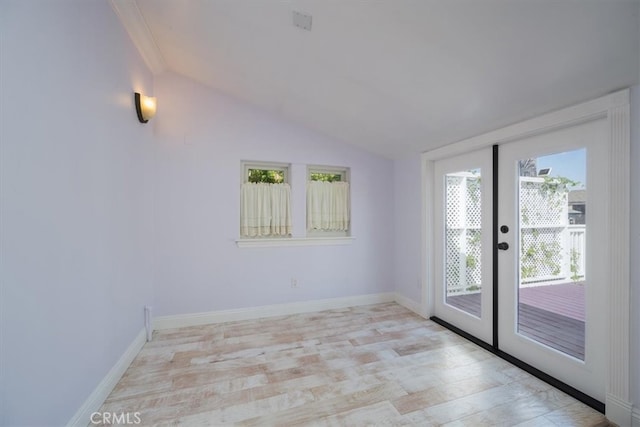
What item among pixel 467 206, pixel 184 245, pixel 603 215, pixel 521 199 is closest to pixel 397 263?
pixel 467 206

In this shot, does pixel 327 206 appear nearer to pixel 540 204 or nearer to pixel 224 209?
pixel 224 209

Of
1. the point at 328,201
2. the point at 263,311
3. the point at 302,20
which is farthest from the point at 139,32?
the point at 263,311

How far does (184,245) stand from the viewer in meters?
2.91

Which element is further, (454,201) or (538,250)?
(454,201)

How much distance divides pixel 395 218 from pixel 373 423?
8.58ft

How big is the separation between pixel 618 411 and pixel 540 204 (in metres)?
1.36

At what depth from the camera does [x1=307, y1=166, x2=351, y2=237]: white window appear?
3.47 metres

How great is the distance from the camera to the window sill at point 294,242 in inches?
124

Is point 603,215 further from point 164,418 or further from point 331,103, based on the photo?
point 164,418

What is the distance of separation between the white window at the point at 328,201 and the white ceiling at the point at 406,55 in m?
0.84

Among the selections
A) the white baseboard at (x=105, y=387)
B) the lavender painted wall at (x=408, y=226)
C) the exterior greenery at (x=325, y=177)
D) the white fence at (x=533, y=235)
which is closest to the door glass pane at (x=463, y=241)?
the white fence at (x=533, y=235)

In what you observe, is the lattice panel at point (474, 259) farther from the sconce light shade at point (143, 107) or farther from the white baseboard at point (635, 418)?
the sconce light shade at point (143, 107)

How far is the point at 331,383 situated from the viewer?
1.91 meters

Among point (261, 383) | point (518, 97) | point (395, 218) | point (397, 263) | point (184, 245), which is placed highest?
point (518, 97)
